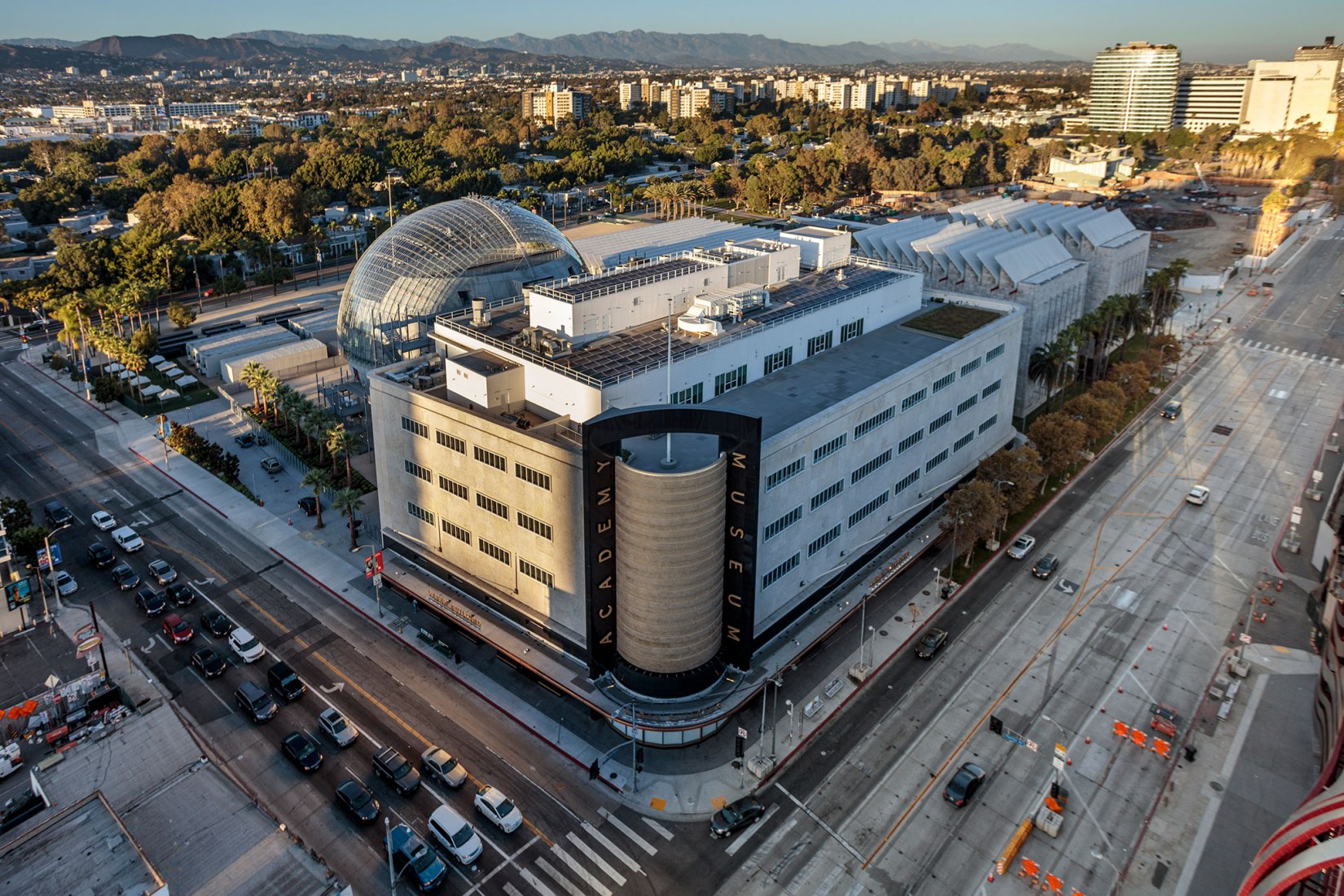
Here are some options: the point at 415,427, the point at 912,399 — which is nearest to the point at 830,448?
the point at 912,399

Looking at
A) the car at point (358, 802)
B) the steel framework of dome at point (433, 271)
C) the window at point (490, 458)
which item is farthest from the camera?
the steel framework of dome at point (433, 271)

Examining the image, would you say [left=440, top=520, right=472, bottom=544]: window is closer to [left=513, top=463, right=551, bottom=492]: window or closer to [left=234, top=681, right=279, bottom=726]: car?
[left=513, top=463, right=551, bottom=492]: window

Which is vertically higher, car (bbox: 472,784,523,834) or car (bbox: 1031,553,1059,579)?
car (bbox: 1031,553,1059,579)

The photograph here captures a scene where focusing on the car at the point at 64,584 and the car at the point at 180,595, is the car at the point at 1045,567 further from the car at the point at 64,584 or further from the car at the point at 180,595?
the car at the point at 64,584

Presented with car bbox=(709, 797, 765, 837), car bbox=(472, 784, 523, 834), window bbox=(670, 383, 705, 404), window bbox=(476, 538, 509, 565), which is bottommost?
car bbox=(709, 797, 765, 837)

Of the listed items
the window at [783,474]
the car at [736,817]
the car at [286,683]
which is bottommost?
the car at [736,817]

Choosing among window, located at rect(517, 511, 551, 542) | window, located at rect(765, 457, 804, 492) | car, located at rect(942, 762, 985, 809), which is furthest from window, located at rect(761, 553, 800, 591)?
car, located at rect(942, 762, 985, 809)

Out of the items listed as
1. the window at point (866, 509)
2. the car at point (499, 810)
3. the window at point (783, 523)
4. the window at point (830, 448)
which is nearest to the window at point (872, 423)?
the window at point (830, 448)
